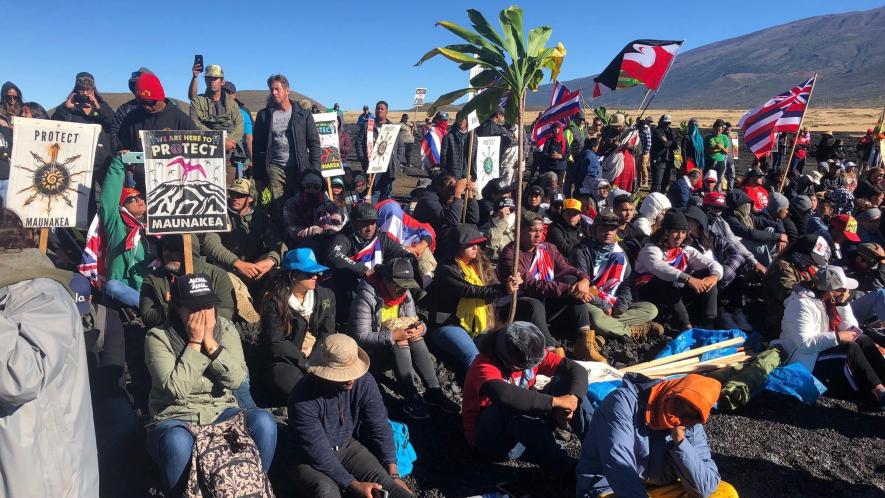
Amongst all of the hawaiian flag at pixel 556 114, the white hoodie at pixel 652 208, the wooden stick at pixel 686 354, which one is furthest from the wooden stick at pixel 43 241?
the hawaiian flag at pixel 556 114

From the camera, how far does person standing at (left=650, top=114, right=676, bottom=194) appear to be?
50.3 ft

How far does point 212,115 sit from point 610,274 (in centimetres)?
644

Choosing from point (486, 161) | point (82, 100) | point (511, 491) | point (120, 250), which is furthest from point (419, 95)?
point (511, 491)

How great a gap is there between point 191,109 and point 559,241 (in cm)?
595

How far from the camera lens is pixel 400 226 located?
305 inches

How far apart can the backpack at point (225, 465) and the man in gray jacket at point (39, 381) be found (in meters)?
1.02

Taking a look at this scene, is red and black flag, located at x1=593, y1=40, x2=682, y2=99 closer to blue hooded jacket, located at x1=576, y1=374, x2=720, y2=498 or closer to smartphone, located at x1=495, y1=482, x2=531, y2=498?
blue hooded jacket, located at x1=576, y1=374, x2=720, y2=498

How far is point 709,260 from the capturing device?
24.1 feet

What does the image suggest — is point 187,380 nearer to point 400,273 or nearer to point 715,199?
point 400,273

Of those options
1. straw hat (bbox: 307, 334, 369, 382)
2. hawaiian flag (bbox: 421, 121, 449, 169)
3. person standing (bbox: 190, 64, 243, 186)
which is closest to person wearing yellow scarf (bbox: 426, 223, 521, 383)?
straw hat (bbox: 307, 334, 369, 382)

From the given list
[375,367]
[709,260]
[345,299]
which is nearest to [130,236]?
[345,299]

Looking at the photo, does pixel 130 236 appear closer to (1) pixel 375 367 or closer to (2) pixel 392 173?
(1) pixel 375 367

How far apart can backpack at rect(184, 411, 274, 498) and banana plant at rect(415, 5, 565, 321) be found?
2.72 meters

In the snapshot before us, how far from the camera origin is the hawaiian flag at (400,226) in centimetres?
763
